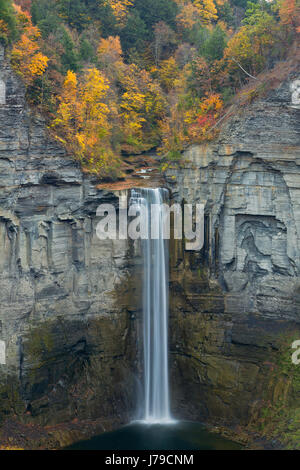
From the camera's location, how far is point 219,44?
34.1 metres

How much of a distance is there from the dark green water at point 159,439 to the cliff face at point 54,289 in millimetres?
1708

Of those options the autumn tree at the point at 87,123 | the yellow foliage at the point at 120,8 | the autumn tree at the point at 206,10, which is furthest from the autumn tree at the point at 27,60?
the autumn tree at the point at 206,10

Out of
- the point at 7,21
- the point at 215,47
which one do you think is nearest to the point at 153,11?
the point at 215,47

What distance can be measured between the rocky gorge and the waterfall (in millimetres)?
553

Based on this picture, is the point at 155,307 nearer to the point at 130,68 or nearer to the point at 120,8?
the point at 130,68

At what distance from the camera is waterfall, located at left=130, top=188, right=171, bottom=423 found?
31.3 m

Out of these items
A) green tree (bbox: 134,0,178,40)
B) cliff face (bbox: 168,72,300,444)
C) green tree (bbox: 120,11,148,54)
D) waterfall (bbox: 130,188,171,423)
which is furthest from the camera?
green tree (bbox: 134,0,178,40)

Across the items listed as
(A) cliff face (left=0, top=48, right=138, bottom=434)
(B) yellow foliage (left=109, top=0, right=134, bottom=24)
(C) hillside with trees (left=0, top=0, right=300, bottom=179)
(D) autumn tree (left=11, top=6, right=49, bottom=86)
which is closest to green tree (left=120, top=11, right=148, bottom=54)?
(C) hillside with trees (left=0, top=0, right=300, bottom=179)

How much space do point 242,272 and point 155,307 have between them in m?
5.10

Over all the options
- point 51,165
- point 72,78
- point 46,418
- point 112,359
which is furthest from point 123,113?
Result: point 46,418

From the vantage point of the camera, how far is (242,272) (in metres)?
31.6

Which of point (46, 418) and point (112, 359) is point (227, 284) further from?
point (46, 418)

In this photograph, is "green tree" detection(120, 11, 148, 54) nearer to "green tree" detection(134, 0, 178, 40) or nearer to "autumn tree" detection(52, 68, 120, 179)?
"green tree" detection(134, 0, 178, 40)

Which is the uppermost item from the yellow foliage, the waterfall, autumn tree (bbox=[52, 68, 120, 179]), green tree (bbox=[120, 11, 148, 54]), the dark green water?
the yellow foliage
